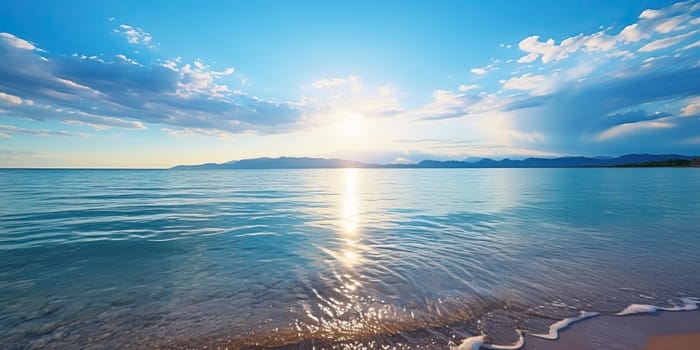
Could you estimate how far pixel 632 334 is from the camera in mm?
5816

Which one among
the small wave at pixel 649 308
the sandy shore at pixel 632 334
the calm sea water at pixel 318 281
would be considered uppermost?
the sandy shore at pixel 632 334

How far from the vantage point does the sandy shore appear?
5434mm

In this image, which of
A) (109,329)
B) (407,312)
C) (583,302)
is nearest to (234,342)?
(109,329)

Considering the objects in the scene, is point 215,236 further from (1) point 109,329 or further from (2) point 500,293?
(2) point 500,293

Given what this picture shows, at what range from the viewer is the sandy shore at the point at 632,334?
543cm

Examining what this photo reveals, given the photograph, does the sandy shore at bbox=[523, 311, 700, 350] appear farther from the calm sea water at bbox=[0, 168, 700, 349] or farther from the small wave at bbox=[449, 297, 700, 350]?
the calm sea water at bbox=[0, 168, 700, 349]

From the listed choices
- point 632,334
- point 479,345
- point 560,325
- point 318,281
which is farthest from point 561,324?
point 318,281

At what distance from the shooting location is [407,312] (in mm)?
6824

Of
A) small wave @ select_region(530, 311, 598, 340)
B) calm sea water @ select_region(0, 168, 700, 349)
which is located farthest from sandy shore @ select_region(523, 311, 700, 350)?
calm sea water @ select_region(0, 168, 700, 349)

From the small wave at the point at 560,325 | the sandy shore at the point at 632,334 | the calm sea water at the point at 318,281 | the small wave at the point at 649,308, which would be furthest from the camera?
the small wave at the point at 649,308

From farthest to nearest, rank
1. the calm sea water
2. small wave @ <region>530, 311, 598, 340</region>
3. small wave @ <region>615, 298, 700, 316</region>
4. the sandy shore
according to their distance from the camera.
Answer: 1. small wave @ <region>615, 298, 700, 316</region>
2. the calm sea water
3. small wave @ <region>530, 311, 598, 340</region>
4. the sandy shore

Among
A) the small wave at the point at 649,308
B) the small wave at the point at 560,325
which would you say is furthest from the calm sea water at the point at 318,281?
the small wave at the point at 649,308

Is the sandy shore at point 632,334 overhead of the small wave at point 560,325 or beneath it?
overhead

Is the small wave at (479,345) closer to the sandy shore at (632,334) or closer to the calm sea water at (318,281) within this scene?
the sandy shore at (632,334)
